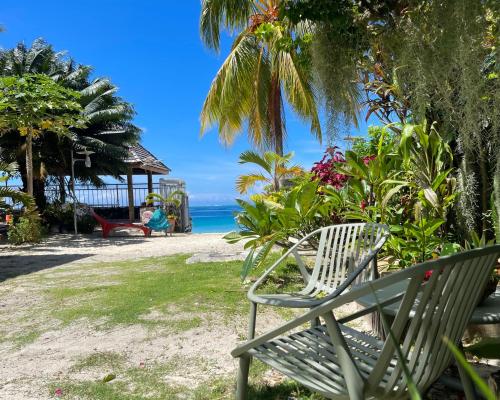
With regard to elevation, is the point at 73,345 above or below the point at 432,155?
below

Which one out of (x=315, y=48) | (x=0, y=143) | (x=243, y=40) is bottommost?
(x=315, y=48)

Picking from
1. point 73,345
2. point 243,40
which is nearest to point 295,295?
point 73,345

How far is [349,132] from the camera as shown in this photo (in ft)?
10.2

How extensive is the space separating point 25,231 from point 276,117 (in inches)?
318

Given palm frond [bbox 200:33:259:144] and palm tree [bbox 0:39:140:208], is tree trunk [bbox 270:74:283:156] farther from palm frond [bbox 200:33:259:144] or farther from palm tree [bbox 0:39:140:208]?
palm tree [bbox 0:39:140:208]

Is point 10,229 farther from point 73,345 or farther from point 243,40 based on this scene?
point 73,345

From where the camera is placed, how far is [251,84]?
39.7 feet

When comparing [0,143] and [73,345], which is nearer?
[73,345]

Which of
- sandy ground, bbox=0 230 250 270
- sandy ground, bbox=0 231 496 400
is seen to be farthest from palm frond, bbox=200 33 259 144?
sandy ground, bbox=0 231 496 400

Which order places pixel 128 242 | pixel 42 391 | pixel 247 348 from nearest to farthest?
pixel 247 348 < pixel 42 391 < pixel 128 242

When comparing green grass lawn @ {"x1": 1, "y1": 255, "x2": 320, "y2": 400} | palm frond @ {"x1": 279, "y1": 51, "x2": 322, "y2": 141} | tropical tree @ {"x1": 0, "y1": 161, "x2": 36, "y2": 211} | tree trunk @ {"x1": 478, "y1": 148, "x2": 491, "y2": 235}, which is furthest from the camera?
palm frond @ {"x1": 279, "y1": 51, "x2": 322, "y2": 141}

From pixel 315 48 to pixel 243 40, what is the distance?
398 inches

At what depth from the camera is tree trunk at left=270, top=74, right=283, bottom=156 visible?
1212 centimetres

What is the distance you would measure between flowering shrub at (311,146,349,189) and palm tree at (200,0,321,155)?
6701 mm
